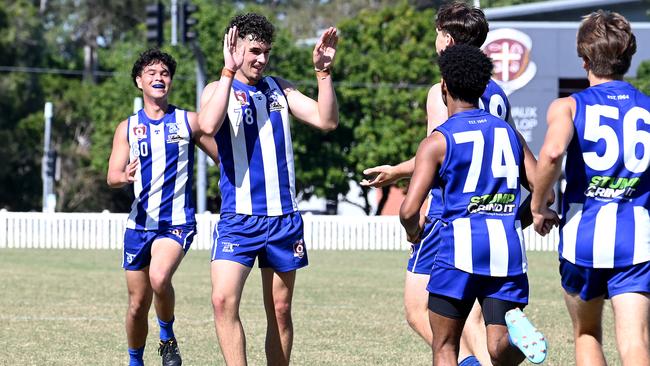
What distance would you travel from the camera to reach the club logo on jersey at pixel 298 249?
27.1 ft

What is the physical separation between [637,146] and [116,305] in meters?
10.5

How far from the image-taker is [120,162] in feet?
31.3

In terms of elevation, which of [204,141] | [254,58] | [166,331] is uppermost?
[254,58]

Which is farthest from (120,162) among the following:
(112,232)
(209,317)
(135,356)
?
(112,232)

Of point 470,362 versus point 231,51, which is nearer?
point 470,362

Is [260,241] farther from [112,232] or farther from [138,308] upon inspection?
[112,232]

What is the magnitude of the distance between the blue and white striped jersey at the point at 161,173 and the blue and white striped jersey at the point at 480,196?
3334 millimetres

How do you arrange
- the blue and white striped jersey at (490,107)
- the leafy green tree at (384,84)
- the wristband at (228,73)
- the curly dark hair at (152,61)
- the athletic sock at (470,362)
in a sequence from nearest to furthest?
the athletic sock at (470,362), the blue and white striped jersey at (490,107), the wristband at (228,73), the curly dark hair at (152,61), the leafy green tree at (384,84)

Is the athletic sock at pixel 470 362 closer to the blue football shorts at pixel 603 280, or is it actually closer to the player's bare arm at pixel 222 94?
the blue football shorts at pixel 603 280

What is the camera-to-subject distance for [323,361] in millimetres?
10484

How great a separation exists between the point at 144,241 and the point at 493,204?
3.64 m

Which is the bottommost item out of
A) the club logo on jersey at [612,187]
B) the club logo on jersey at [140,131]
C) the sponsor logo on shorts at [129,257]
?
the sponsor logo on shorts at [129,257]

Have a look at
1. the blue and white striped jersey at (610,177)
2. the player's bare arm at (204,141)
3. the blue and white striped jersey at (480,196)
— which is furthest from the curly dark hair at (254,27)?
the blue and white striped jersey at (610,177)

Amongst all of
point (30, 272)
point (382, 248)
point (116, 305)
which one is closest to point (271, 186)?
point (116, 305)
